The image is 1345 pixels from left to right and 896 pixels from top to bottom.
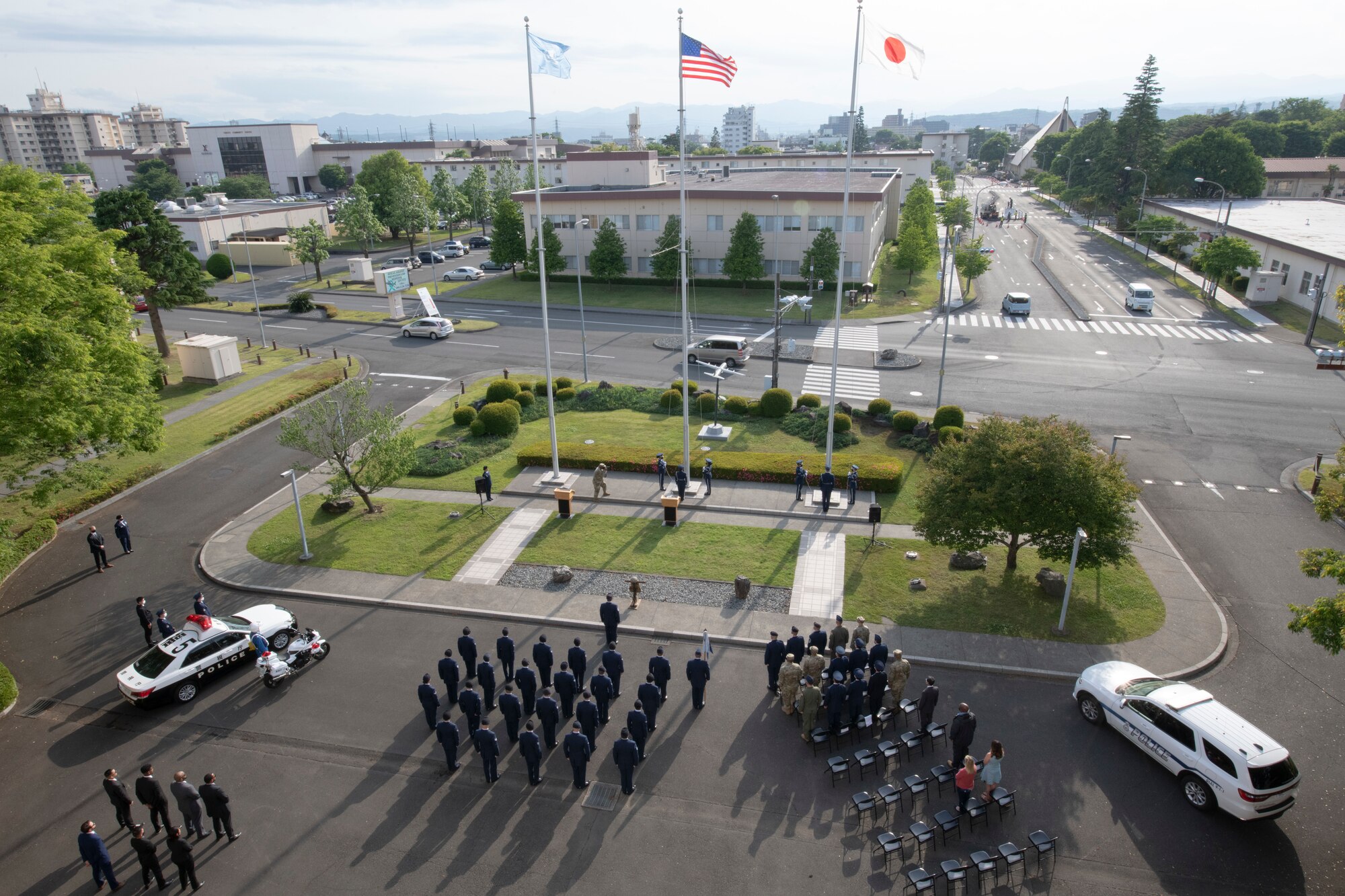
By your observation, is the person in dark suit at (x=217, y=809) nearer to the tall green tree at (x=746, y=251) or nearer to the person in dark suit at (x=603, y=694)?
the person in dark suit at (x=603, y=694)

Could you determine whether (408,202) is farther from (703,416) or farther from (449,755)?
(449,755)

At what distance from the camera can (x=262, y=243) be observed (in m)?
76.6

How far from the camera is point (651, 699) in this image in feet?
50.2

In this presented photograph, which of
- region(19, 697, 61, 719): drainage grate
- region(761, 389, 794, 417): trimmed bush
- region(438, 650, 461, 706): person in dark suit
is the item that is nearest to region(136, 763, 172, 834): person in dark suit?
region(438, 650, 461, 706): person in dark suit

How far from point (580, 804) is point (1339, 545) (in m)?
23.4

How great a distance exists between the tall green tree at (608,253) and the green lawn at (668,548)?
127ft

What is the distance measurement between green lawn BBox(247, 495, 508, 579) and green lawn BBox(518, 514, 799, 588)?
2.14 metres

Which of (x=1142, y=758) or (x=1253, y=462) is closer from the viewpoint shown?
(x=1142, y=758)

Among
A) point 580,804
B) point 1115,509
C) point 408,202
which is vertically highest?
point 408,202

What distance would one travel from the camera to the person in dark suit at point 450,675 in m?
16.2

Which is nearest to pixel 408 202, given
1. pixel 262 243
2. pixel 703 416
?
pixel 262 243

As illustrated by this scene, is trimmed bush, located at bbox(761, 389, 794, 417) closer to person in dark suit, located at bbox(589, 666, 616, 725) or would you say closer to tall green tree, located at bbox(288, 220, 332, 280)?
person in dark suit, located at bbox(589, 666, 616, 725)

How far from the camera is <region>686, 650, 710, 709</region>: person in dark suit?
1598 centimetres

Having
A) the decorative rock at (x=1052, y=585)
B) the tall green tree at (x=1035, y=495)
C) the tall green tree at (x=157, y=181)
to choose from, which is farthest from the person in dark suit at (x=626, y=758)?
the tall green tree at (x=157, y=181)
